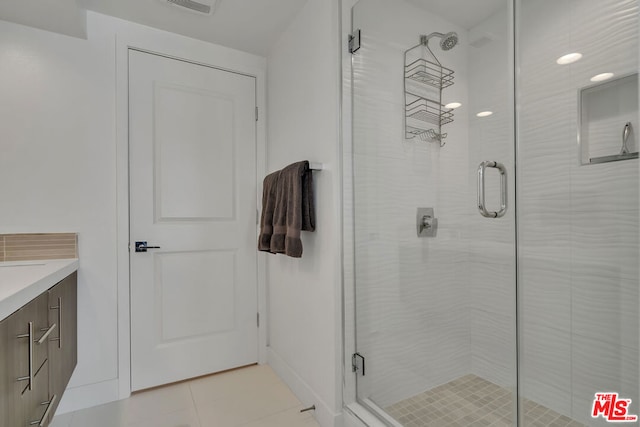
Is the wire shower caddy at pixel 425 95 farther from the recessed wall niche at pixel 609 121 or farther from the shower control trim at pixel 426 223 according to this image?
the recessed wall niche at pixel 609 121

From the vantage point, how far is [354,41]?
5.33 ft

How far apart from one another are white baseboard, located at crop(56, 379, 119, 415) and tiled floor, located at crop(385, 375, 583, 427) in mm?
1566

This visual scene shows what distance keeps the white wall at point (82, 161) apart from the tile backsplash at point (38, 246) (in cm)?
4

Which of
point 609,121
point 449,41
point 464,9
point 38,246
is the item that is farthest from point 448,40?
point 38,246

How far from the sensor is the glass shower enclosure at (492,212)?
3.91 feet

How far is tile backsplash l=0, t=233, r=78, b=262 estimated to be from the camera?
5.57ft

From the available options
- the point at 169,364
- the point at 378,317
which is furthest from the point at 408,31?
the point at 169,364

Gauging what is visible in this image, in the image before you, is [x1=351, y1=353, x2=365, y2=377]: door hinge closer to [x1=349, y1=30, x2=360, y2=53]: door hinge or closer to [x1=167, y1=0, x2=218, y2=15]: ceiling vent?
[x1=349, y1=30, x2=360, y2=53]: door hinge

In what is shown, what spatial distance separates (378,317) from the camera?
1.63 metres

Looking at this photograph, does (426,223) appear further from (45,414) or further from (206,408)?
(45,414)

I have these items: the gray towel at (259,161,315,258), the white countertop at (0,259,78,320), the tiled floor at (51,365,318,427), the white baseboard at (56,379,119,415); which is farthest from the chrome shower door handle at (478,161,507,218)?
the white baseboard at (56,379,119,415)

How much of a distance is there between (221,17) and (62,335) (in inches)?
73.6

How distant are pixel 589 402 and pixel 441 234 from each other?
845mm

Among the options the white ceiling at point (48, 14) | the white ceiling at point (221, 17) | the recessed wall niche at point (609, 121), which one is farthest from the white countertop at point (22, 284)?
the recessed wall niche at point (609, 121)
